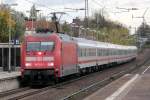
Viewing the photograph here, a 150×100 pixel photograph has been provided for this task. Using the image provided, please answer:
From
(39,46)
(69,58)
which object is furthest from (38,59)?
(69,58)

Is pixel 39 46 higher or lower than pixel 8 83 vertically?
higher

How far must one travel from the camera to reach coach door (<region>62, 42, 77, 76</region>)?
3178 cm

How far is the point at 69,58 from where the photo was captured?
33.9m

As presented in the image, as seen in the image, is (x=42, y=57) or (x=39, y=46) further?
(x=39, y=46)

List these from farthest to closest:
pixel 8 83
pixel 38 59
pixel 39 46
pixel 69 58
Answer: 1. pixel 69 58
2. pixel 39 46
3. pixel 38 59
4. pixel 8 83

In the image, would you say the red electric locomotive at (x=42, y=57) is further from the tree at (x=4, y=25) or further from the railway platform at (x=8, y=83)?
the tree at (x=4, y=25)

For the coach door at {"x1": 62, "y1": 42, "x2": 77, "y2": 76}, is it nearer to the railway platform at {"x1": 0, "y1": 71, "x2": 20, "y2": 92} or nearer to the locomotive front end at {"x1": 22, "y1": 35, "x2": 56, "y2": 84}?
the locomotive front end at {"x1": 22, "y1": 35, "x2": 56, "y2": 84}

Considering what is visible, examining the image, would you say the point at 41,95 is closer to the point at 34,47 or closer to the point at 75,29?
the point at 34,47

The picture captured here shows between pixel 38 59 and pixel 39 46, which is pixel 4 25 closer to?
pixel 39 46

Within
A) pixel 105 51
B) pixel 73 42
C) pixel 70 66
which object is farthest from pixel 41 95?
pixel 105 51

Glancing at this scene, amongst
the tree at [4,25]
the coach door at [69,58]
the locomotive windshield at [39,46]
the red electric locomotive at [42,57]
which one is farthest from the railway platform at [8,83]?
the tree at [4,25]

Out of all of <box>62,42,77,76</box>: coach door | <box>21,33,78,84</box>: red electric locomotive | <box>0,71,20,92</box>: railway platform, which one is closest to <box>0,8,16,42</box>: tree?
<box>62,42,77,76</box>: coach door

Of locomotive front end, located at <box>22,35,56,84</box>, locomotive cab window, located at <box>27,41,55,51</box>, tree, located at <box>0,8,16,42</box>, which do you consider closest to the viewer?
locomotive front end, located at <box>22,35,56,84</box>

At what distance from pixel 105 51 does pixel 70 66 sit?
25274 mm
